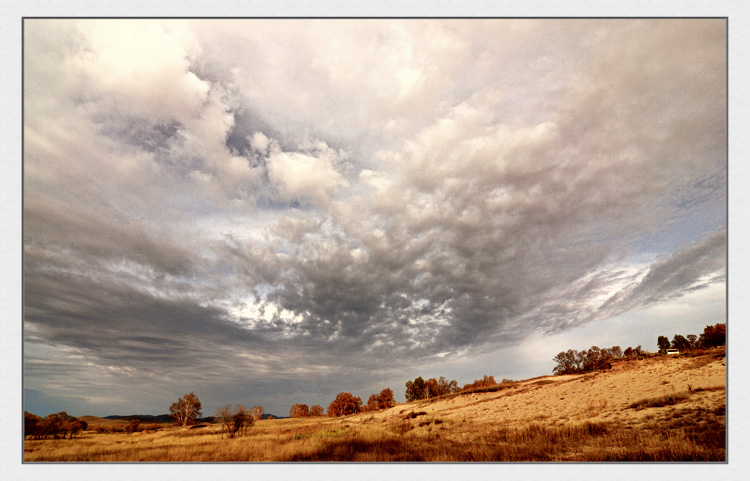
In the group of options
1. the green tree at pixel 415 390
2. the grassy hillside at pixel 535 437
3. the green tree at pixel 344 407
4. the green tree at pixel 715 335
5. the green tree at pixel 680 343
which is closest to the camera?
the grassy hillside at pixel 535 437

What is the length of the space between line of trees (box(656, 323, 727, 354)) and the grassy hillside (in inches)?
22.2

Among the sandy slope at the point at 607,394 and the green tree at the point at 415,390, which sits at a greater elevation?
the sandy slope at the point at 607,394

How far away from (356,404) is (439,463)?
24906mm

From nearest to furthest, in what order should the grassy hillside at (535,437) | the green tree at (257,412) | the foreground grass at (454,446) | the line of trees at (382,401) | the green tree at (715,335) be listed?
the foreground grass at (454,446)
the grassy hillside at (535,437)
the green tree at (715,335)
the green tree at (257,412)
the line of trees at (382,401)

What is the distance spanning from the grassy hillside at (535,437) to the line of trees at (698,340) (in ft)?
1.85

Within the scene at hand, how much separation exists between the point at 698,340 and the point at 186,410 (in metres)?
26.0

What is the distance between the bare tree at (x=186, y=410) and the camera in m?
17.3

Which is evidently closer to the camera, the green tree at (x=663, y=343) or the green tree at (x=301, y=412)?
the green tree at (x=663, y=343)

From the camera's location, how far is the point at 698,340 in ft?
46.1

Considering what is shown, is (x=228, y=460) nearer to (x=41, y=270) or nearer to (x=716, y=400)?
(x=41, y=270)

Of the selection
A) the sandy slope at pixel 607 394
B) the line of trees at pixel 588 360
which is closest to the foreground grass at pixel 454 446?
the sandy slope at pixel 607 394

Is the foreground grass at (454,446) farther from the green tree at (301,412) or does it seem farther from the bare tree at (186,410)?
the green tree at (301,412)

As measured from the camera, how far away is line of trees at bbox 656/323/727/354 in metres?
12.8

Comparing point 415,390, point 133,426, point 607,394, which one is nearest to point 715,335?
point 607,394
